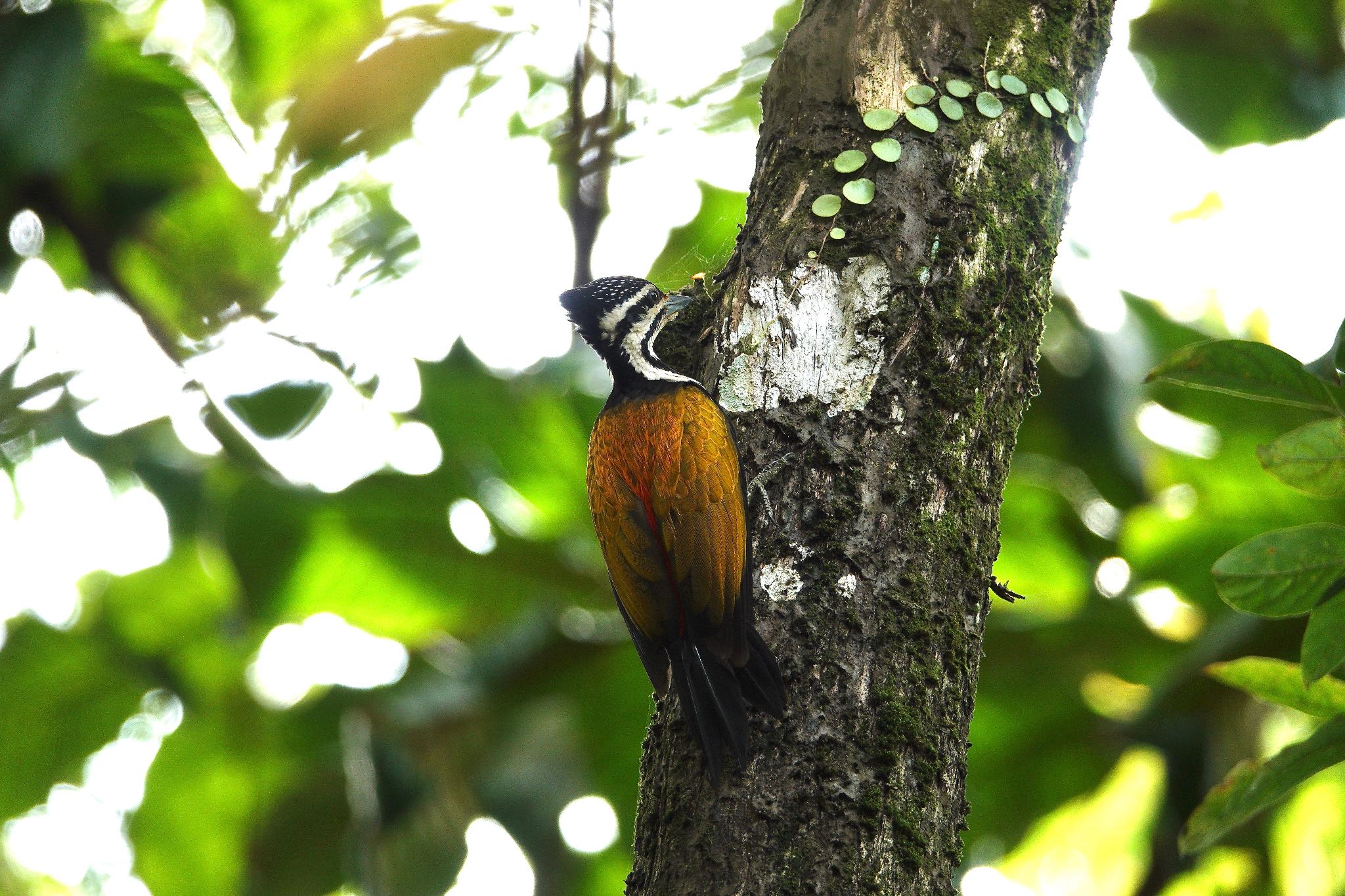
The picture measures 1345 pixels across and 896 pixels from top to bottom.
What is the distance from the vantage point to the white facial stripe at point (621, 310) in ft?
12.6

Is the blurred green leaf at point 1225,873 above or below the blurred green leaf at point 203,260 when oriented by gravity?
below

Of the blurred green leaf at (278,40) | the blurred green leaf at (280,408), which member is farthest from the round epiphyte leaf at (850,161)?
the blurred green leaf at (278,40)

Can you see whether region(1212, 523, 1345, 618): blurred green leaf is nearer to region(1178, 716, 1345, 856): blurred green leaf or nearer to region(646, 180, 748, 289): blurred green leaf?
region(1178, 716, 1345, 856): blurred green leaf

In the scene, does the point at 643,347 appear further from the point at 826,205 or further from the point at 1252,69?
the point at 1252,69

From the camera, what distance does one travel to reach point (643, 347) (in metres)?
3.71

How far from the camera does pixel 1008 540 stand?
6152 mm

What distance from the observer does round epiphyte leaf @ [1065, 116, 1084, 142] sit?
10.0 feet

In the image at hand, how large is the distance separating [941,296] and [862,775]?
1.19m

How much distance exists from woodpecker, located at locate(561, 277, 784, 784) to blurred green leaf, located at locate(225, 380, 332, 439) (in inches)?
91.4

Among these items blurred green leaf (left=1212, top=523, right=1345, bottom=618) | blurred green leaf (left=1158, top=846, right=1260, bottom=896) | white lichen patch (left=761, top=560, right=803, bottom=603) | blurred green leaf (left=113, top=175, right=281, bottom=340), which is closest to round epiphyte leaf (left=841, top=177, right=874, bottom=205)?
white lichen patch (left=761, top=560, right=803, bottom=603)

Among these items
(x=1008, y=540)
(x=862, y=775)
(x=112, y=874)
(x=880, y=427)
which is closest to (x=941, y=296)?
(x=880, y=427)

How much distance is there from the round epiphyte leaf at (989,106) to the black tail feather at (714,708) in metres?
1.60

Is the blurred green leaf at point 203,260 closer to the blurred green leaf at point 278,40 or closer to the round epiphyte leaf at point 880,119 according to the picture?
the blurred green leaf at point 278,40

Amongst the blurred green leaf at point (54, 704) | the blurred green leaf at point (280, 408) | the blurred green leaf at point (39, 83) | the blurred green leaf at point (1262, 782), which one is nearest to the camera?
the blurred green leaf at point (1262, 782)
